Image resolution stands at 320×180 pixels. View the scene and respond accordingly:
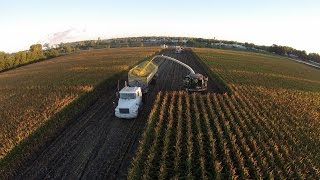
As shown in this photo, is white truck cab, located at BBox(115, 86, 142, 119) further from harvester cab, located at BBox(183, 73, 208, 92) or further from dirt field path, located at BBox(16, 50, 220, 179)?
harvester cab, located at BBox(183, 73, 208, 92)

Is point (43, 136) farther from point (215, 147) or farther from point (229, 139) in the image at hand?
point (229, 139)

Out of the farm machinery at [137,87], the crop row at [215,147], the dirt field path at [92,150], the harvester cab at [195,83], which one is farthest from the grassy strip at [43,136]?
the harvester cab at [195,83]

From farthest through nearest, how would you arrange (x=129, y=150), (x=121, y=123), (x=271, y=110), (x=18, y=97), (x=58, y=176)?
(x=18, y=97)
(x=271, y=110)
(x=121, y=123)
(x=129, y=150)
(x=58, y=176)

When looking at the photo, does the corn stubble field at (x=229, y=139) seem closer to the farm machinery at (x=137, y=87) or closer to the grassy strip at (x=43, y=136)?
the farm machinery at (x=137, y=87)

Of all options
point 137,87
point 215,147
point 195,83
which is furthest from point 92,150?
point 195,83

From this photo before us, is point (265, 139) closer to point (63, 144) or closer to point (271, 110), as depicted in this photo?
point (271, 110)


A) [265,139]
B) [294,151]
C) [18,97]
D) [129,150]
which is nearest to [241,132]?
[265,139]
